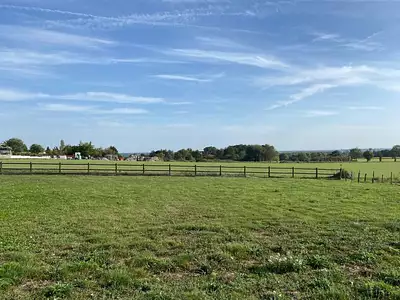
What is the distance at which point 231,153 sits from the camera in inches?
4675

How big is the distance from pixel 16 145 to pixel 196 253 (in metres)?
138

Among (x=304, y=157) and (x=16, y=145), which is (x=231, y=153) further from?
(x=16, y=145)

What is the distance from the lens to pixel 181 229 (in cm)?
922

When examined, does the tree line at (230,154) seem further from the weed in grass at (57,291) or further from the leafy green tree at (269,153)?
the weed in grass at (57,291)

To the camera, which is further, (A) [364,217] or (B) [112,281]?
(A) [364,217]

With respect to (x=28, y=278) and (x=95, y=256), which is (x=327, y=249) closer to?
(x=95, y=256)

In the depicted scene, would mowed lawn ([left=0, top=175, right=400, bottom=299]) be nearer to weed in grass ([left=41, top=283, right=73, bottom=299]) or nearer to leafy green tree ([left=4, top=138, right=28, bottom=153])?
weed in grass ([left=41, top=283, right=73, bottom=299])

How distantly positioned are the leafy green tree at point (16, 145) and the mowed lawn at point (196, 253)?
128544mm

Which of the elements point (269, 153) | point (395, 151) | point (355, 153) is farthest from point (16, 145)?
point (395, 151)

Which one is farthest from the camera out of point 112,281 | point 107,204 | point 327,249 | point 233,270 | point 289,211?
point 107,204

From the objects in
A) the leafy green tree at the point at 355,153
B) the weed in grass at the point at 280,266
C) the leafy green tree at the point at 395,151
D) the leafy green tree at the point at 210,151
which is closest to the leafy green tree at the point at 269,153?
the leafy green tree at the point at 210,151

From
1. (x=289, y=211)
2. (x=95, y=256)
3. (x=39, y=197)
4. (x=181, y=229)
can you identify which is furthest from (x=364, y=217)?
(x=39, y=197)

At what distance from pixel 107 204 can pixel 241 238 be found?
24.0ft

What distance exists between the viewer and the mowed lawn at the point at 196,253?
4949 millimetres
